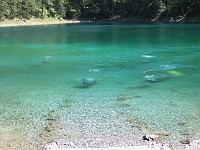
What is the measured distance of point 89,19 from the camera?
170 m

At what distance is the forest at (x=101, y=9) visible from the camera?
12562 centimetres

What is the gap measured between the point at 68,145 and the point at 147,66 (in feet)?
63.7

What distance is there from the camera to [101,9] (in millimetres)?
172125

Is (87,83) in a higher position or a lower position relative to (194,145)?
lower

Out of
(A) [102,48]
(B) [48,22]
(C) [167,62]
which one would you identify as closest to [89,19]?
(B) [48,22]

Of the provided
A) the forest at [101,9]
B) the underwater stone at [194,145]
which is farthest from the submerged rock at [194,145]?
the forest at [101,9]

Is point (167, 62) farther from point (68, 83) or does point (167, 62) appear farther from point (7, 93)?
point (7, 93)

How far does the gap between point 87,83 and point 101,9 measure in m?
150

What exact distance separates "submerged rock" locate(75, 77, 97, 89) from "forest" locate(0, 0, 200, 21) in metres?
95.3

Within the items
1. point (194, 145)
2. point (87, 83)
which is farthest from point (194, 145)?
point (87, 83)

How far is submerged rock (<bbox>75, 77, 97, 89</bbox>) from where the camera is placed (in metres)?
24.4

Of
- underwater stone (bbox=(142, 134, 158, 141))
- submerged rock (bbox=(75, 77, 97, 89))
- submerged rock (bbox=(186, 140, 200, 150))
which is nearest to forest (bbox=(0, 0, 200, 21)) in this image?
submerged rock (bbox=(75, 77, 97, 89))

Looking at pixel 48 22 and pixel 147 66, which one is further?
pixel 48 22

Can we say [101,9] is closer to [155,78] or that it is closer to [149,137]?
[155,78]
